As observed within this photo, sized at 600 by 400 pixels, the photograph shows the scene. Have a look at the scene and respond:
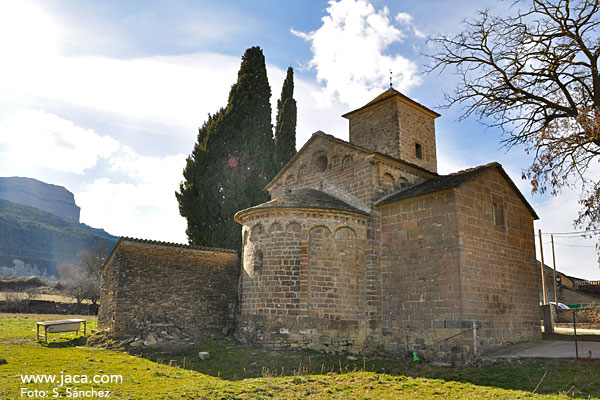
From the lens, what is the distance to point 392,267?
1430cm

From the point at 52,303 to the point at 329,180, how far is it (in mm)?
25234

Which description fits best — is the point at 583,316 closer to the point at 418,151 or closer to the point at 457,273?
the point at 418,151

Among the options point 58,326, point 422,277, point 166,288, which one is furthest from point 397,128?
point 58,326

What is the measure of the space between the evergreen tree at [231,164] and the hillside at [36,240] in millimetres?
67435

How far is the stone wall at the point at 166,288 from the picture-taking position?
15.1 metres

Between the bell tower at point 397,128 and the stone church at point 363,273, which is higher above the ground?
the bell tower at point 397,128

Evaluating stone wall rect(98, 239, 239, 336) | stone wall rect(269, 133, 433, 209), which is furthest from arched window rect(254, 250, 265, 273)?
stone wall rect(269, 133, 433, 209)

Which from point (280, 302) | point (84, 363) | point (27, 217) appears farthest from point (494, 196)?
point (27, 217)

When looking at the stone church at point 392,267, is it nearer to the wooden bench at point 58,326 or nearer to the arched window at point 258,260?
the arched window at point 258,260

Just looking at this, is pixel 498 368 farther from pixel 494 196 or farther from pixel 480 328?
pixel 494 196

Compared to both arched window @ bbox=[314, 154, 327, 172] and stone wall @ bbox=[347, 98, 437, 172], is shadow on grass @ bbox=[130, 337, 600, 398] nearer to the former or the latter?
arched window @ bbox=[314, 154, 327, 172]

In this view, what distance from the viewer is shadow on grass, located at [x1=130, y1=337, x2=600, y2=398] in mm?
8938

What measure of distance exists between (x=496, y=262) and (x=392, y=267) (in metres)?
3.35

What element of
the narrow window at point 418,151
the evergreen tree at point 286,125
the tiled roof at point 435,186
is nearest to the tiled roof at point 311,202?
the tiled roof at point 435,186
